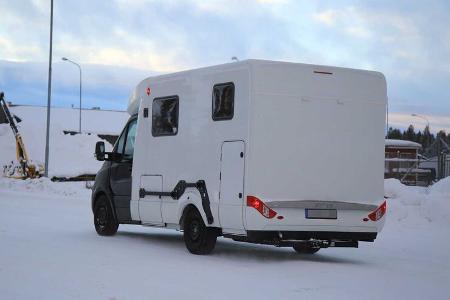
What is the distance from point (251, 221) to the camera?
10539 mm

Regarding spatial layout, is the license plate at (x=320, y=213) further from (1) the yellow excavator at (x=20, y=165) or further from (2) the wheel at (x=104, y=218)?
(1) the yellow excavator at (x=20, y=165)

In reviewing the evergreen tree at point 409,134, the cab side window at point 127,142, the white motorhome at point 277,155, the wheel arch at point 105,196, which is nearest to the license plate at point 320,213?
the white motorhome at point 277,155

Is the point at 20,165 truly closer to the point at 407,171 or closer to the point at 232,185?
the point at 407,171

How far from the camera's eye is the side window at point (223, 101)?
11080mm

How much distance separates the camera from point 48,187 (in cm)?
3234

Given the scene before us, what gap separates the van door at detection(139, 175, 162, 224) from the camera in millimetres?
12711

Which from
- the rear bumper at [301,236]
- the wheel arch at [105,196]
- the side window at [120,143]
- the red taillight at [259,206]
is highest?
the side window at [120,143]

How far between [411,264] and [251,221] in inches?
113

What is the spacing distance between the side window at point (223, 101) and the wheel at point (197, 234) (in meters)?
Result: 1.64

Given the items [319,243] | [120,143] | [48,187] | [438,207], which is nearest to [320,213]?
[319,243]

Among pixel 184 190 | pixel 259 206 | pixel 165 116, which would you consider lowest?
pixel 259 206

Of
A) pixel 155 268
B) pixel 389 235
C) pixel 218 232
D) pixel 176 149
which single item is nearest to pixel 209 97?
pixel 176 149

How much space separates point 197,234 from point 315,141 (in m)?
2.44

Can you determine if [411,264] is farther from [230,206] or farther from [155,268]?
[155,268]
